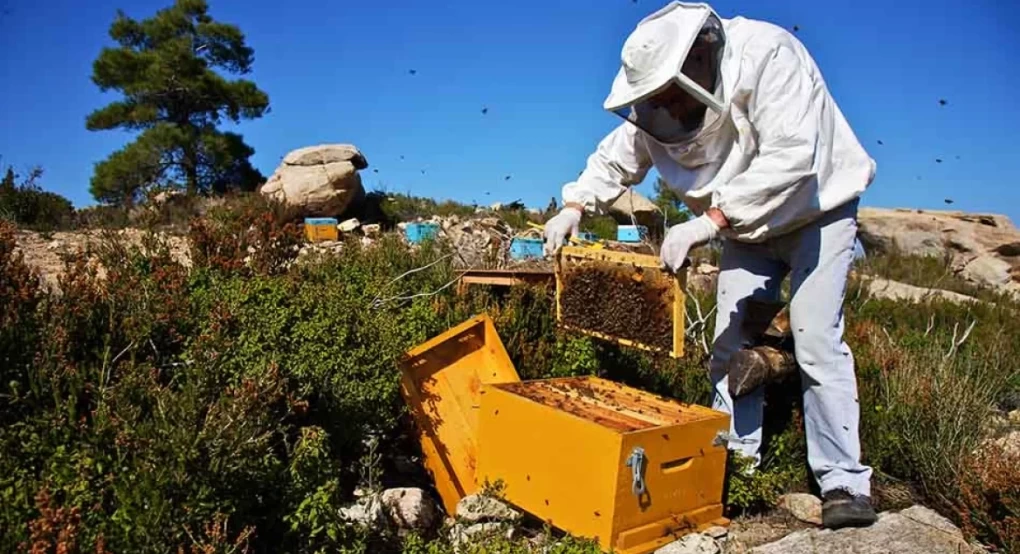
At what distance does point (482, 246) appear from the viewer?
8508 millimetres

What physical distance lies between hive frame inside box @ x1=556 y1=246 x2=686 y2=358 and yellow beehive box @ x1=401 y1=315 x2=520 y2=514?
480 mm

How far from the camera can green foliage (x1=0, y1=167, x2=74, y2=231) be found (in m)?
10.6

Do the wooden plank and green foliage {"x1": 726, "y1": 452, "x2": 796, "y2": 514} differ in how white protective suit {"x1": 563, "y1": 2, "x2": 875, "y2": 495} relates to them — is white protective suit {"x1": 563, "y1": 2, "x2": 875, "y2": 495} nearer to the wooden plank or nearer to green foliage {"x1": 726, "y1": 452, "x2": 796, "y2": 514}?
green foliage {"x1": 726, "y1": 452, "x2": 796, "y2": 514}

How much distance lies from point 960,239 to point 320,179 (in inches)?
605

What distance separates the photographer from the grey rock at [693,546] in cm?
313

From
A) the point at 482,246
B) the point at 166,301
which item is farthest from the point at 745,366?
the point at 482,246

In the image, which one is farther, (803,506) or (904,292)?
(904,292)

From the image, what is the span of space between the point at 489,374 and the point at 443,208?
14.4 m

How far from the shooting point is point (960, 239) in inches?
735

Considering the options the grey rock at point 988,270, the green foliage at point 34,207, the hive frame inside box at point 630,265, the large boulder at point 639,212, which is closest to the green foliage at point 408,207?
the large boulder at point 639,212

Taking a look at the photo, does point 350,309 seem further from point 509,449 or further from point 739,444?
point 739,444

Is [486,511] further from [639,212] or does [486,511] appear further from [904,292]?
[639,212]

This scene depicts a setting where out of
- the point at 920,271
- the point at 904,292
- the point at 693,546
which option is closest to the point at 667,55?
the point at 693,546

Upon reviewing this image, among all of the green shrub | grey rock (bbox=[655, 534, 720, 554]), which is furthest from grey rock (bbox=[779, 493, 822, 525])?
the green shrub
